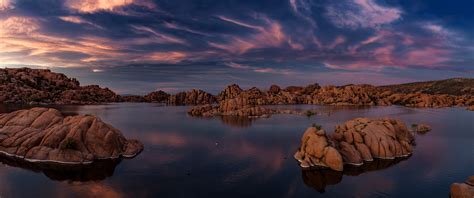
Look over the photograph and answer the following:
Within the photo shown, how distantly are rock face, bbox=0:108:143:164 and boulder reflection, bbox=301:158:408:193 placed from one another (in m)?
33.4

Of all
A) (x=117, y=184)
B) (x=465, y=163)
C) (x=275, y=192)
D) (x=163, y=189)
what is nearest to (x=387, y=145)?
(x=465, y=163)

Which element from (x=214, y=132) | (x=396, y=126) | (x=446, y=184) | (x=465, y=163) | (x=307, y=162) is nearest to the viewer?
(x=446, y=184)

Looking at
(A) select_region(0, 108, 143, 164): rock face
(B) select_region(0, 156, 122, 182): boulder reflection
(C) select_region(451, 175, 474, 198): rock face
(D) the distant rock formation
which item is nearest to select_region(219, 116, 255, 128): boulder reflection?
(D) the distant rock formation

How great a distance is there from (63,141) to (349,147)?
162ft

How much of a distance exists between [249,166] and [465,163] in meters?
38.9

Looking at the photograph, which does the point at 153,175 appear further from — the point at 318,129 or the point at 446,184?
the point at 446,184

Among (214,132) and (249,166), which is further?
(214,132)

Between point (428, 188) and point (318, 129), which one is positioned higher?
point (318, 129)

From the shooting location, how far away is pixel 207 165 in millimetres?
58688

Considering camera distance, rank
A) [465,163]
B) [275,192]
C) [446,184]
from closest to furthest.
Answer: [275,192] < [446,184] < [465,163]

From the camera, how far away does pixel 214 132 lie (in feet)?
332

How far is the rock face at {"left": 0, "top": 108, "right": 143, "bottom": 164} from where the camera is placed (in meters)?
57.9

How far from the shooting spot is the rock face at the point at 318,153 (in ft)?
182

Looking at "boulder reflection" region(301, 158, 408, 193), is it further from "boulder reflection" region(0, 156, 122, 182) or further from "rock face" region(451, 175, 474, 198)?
"boulder reflection" region(0, 156, 122, 182)
